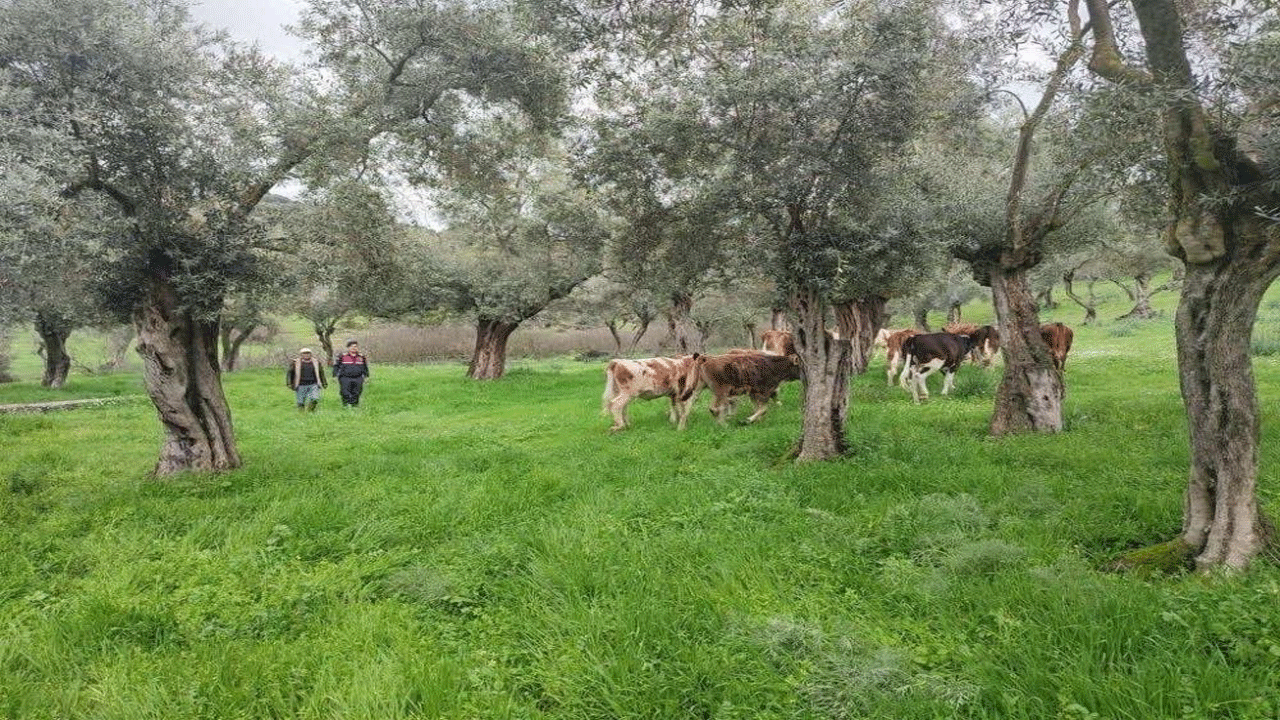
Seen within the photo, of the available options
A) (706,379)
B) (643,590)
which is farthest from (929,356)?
(643,590)

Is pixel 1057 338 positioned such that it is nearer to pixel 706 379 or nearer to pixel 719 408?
pixel 719 408

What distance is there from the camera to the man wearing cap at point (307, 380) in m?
19.7

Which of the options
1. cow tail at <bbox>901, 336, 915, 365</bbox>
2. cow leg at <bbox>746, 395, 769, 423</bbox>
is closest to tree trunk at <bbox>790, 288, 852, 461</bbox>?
→ cow leg at <bbox>746, 395, 769, 423</bbox>

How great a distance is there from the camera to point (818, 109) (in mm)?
8648

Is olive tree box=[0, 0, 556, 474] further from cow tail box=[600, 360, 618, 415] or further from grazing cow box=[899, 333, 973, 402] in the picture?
grazing cow box=[899, 333, 973, 402]

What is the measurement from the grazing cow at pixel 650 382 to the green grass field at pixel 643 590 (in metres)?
3.96

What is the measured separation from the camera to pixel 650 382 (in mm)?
15117

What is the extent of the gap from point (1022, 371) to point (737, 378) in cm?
546

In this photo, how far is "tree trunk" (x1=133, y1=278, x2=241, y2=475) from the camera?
32.8 ft

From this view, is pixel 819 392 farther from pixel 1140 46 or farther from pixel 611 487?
pixel 1140 46

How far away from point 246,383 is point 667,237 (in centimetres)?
2549

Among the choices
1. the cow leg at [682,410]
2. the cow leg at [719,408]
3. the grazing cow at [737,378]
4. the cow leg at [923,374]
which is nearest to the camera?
the cow leg at [682,410]

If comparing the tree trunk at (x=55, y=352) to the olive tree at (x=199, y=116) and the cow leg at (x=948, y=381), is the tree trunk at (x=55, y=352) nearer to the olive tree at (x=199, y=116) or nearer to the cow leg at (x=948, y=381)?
the olive tree at (x=199, y=116)

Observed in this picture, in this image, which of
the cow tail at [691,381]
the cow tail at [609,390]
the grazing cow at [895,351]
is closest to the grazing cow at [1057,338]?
the grazing cow at [895,351]
